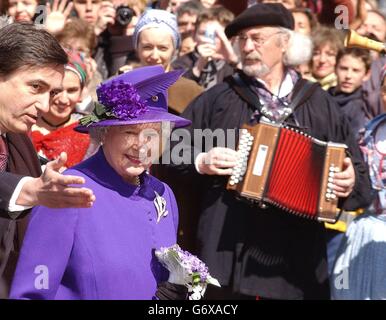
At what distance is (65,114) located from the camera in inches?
270

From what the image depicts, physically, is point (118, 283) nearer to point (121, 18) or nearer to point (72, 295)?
point (72, 295)

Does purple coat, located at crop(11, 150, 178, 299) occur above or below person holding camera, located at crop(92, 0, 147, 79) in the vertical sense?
above

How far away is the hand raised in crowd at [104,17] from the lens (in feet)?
29.8

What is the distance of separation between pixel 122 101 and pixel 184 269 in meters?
0.71

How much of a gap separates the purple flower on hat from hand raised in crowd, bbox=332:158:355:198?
89.8 inches

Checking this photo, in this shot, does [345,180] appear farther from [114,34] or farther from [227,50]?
[114,34]

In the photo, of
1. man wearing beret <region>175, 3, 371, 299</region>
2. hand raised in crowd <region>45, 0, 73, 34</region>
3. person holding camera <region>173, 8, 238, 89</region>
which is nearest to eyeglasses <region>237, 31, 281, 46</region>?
man wearing beret <region>175, 3, 371, 299</region>

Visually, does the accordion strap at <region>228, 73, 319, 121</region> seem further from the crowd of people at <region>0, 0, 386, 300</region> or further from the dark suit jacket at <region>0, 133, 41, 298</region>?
the dark suit jacket at <region>0, 133, 41, 298</region>

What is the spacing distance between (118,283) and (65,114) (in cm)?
277

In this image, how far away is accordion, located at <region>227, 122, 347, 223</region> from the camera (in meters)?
6.39

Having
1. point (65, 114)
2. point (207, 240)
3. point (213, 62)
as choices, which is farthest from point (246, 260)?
point (213, 62)

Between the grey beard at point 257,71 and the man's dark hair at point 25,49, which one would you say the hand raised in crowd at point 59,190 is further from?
the grey beard at point 257,71

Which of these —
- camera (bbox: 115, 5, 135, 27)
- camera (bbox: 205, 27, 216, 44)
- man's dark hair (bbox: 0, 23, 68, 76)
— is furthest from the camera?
camera (bbox: 115, 5, 135, 27)

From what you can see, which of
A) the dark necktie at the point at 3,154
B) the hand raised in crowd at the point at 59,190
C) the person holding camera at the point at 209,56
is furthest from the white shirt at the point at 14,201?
the person holding camera at the point at 209,56
